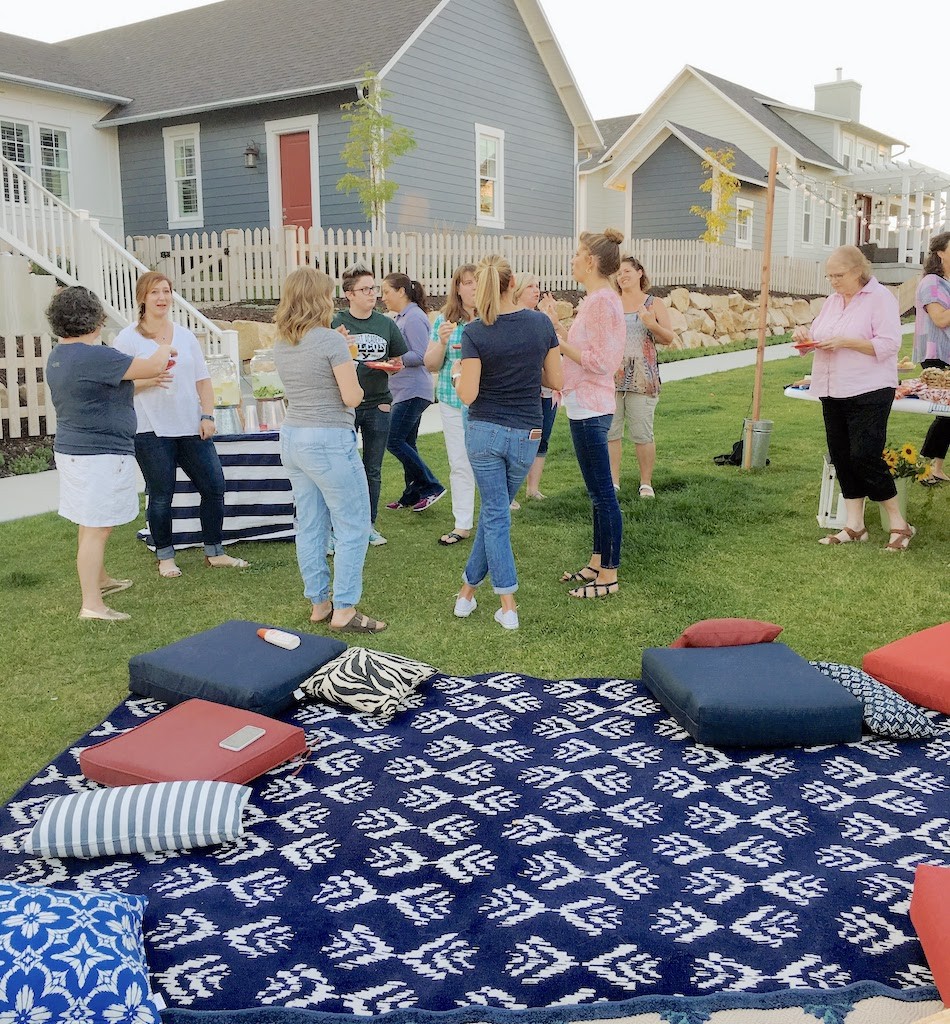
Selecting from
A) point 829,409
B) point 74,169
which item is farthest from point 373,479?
point 74,169

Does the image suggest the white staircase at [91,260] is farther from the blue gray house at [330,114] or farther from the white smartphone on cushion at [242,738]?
the white smartphone on cushion at [242,738]

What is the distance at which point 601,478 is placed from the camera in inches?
222

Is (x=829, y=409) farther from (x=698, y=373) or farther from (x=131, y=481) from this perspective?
(x=698, y=373)

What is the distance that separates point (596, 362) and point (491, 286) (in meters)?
0.91

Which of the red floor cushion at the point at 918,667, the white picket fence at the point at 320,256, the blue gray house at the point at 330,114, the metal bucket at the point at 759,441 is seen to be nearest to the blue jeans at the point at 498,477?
the red floor cushion at the point at 918,667

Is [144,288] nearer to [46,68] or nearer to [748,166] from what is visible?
[46,68]

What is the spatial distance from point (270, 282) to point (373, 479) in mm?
9277

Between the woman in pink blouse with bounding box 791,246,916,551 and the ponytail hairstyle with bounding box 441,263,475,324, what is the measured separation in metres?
2.24

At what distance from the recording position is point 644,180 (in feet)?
88.5

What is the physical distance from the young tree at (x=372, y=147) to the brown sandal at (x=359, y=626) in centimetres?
1236

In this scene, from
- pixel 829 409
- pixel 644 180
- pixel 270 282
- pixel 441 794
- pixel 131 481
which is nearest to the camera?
pixel 441 794

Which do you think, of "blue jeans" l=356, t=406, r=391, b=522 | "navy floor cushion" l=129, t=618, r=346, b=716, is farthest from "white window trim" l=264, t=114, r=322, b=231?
"navy floor cushion" l=129, t=618, r=346, b=716

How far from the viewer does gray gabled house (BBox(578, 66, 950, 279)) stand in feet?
85.9

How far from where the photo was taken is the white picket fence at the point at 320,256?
49.0 ft
